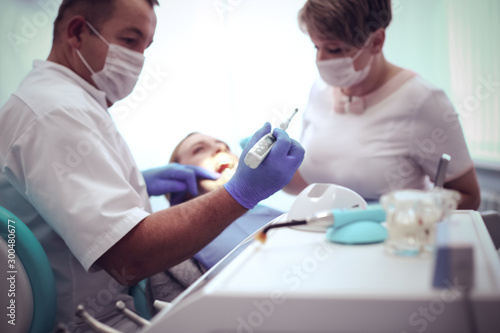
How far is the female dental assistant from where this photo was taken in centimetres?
161

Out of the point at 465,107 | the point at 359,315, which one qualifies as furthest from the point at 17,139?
the point at 465,107

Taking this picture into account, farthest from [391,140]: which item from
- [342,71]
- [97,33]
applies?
[97,33]

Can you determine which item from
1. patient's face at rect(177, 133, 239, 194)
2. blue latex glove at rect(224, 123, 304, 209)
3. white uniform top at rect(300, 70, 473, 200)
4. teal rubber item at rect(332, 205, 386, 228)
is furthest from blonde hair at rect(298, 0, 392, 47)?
teal rubber item at rect(332, 205, 386, 228)

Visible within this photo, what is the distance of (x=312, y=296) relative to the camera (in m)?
0.52

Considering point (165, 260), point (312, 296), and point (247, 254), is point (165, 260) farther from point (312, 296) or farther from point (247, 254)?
point (312, 296)

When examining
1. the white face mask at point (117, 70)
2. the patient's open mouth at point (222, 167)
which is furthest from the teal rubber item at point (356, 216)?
the patient's open mouth at point (222, 167)

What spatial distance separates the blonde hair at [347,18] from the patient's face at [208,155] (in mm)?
644

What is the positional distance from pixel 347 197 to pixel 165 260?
1.54 ft

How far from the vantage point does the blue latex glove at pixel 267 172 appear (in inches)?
41.9

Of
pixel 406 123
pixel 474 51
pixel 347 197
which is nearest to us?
pixel 347 197

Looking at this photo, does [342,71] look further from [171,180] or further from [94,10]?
[94,10]

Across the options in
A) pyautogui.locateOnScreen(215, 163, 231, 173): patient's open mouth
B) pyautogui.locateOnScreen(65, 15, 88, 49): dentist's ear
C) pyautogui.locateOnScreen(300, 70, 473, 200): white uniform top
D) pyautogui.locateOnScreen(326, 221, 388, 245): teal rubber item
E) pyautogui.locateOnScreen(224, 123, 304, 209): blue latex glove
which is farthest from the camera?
pyautogui.locateOnScreen(215, 163, 231, 173): patient's open mouth

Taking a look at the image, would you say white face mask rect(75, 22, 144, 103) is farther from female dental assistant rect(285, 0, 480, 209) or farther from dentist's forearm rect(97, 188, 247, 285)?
female dental assistant rect(285, 0, 480, 209)

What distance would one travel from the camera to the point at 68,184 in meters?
1.01
